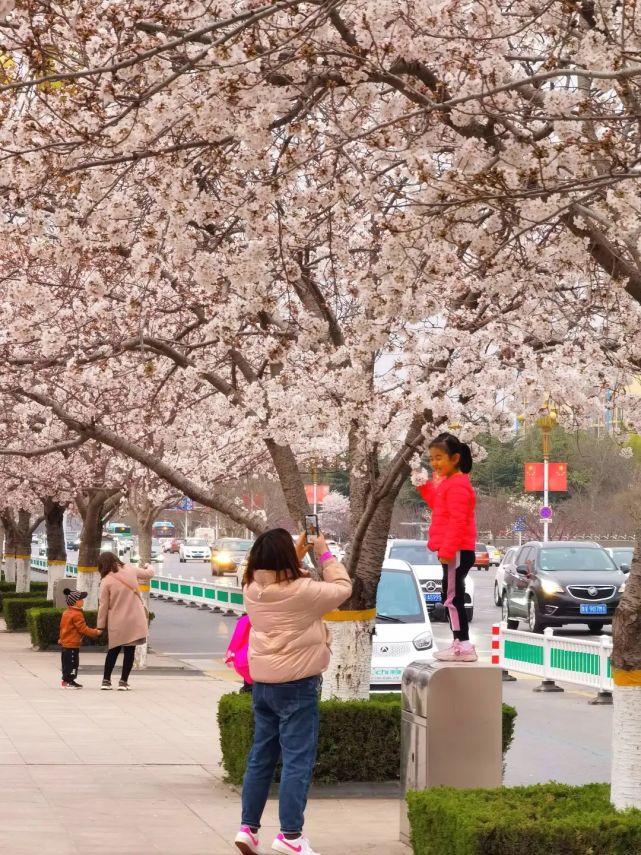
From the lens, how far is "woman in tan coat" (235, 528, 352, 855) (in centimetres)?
754

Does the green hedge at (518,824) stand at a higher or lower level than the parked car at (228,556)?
lower

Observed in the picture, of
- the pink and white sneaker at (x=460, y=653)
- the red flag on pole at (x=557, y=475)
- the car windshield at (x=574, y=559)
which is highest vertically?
the red flag on pole at (x=557, y=475)

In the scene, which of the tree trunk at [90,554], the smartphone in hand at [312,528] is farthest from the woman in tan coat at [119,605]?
the smartphone in hand at [312,528]

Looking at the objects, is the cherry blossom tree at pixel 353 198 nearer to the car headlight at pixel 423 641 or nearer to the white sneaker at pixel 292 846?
the white sneaker at pixel 292 846

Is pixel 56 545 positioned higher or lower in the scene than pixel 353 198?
lower

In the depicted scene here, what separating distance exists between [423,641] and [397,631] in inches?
12.6

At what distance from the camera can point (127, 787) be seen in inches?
413

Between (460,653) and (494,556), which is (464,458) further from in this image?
(494,556)

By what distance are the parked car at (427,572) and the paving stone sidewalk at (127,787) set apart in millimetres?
13760

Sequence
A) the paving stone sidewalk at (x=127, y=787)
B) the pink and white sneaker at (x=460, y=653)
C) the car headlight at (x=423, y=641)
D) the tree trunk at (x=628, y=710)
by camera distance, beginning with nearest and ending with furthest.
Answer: the tree trunk at (x=628, y=710), the pink and white sneaker at (x=460, y=653), the paving stone sidewalk at (x=127, y=787), the car headlight at (x=423, y=641)

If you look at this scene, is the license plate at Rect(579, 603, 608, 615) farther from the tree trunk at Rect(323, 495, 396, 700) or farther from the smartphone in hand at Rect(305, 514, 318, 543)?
the smartphone in hand at Rect(305, 514, 318, 543)

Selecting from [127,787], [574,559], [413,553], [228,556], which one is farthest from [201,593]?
[127,787]

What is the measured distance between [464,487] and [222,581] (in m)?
45.9

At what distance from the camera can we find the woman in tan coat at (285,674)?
24.7 ft
